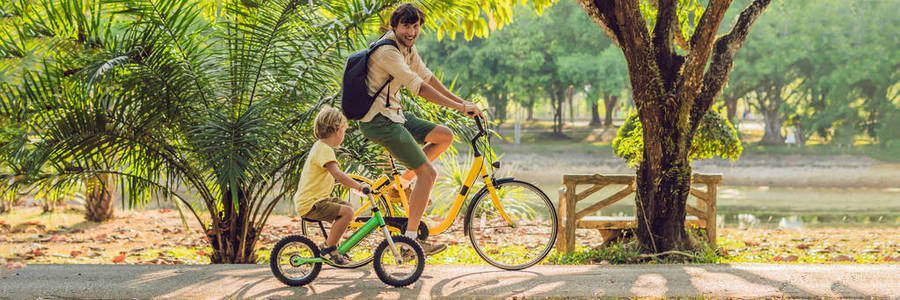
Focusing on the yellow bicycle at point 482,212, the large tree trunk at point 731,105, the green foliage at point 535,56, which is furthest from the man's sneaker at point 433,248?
the large tree trunk at point 731,105

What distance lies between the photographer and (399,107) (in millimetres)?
5082

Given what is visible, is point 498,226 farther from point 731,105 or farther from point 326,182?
point 731,105

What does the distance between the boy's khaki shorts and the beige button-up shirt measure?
0.61 m

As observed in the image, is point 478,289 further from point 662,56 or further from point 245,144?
point 662,56

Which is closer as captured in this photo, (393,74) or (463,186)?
(393,74)

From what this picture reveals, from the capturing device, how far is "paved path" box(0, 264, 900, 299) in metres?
5.01

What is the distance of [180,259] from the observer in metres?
9.12

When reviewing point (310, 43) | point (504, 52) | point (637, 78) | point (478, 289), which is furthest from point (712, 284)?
point (504, 52)

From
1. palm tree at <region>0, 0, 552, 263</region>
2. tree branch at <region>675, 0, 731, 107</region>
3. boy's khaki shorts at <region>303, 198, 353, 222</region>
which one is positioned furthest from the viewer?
tree branch at <region>675, 0, 731, 107</region>

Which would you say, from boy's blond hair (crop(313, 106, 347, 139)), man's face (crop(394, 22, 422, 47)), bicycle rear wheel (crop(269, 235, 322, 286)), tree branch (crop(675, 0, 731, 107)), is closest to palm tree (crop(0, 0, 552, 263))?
bicycle rear wheel (crop(269, 235, 322, 286))

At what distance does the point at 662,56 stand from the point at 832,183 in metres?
17.9

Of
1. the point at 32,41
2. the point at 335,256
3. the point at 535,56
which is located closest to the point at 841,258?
the point at 335,256

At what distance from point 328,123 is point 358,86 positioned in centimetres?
30

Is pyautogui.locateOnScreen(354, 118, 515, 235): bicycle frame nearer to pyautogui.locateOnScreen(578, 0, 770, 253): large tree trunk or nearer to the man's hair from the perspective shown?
the man's hair
